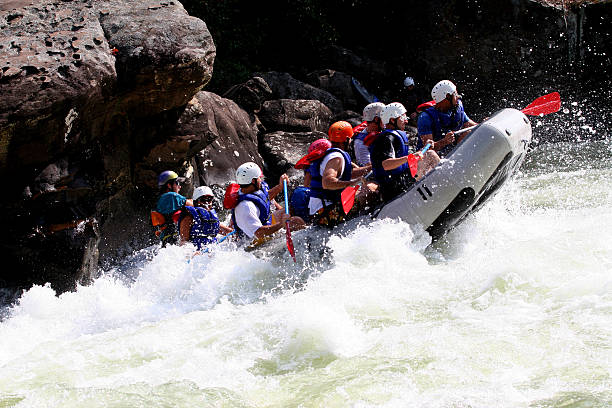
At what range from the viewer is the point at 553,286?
18.0ft

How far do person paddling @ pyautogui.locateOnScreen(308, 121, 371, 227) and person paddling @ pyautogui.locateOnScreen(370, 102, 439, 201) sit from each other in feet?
0.82

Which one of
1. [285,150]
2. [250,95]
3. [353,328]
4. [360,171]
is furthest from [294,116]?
[353,328]

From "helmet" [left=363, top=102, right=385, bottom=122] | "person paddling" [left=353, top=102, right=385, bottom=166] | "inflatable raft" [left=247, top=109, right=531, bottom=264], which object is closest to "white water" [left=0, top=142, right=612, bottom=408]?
"inflatable raft" [left=247, top=109, right=531, bottom=264]

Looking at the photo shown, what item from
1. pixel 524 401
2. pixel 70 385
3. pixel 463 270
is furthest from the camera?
pixel 463 270

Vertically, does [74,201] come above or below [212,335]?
below

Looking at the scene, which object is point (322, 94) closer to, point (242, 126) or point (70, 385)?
point (242, 126)

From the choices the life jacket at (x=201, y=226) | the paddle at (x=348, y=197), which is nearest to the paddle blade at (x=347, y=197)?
the paddle at (x=348, y=197)

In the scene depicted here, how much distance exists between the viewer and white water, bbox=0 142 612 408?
13.9 feet

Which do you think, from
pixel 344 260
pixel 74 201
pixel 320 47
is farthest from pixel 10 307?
pixel 320 47

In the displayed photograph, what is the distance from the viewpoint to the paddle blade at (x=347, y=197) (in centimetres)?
667

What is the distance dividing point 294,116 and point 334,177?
8.24m

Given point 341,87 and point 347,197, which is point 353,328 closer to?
point 347,197

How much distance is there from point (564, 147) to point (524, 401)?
10.0m

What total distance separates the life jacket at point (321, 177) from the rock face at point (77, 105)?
234cm
